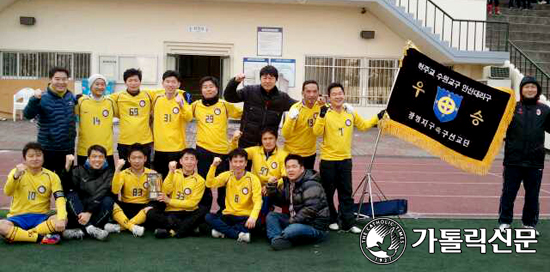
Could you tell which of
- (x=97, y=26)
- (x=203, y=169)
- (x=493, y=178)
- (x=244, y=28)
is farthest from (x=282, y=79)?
(x=203, y=169)

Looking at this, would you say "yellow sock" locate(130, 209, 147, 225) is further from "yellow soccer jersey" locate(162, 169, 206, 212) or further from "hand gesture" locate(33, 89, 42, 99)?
"hand gesture" locate(33, 89, 42, 99)

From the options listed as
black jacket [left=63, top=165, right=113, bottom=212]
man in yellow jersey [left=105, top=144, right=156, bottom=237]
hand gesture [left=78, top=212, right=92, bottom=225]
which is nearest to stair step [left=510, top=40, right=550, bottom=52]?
man in yellow jersey [left=105, top=144, right=156, bottom=237]

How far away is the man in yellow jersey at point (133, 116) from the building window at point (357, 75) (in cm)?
1147

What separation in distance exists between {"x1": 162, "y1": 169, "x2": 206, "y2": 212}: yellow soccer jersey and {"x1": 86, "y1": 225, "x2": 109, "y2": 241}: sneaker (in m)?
0.72

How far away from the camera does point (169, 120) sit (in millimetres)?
6258

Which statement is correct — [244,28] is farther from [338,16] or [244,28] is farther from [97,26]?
[97,26]

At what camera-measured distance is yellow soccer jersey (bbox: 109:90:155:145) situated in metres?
6.24

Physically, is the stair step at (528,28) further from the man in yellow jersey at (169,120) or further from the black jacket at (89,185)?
the black jacket at (89,185)

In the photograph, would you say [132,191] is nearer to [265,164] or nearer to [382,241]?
[265,164]

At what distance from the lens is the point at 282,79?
17.2 meters

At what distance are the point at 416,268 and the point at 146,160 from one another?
3.15 meters

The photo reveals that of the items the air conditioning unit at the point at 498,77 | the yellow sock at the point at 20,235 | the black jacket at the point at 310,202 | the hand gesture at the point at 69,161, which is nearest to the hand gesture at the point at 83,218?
the yellow sock at the point at 20,235

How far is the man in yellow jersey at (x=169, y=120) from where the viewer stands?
625 centimetres

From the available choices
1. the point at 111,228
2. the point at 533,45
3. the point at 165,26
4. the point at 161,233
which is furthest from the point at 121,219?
the point at 533,45
